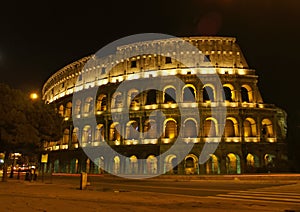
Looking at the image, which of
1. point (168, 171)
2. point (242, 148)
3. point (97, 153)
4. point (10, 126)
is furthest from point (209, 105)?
point (10, 126)

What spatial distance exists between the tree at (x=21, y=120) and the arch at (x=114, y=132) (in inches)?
547

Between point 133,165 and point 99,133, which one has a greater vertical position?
point 99,133

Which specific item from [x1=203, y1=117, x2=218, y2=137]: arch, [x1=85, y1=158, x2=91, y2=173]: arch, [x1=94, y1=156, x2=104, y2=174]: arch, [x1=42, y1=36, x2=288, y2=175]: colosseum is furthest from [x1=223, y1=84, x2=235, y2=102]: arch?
[x1=85, y1=158, x2=91, y2=173]: arch

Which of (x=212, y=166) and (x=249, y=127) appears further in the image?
(x=249, y=127)

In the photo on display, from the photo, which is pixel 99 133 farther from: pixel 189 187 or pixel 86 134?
pixel 189 187

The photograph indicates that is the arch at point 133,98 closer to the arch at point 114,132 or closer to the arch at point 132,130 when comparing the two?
the arch at point 132,130

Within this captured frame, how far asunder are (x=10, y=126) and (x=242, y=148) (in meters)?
22.9

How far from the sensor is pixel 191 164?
105 ft

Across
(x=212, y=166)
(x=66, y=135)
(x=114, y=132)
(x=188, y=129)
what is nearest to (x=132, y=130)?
(x=114, y=132)

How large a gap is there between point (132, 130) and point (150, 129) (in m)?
2.64

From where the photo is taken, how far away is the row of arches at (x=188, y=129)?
31.4 m

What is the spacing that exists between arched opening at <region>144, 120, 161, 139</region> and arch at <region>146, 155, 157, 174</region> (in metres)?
2.34

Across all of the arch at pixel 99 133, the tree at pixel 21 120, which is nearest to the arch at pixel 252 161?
the arch at pixel 99 133

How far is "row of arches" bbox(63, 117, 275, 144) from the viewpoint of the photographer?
103ft
